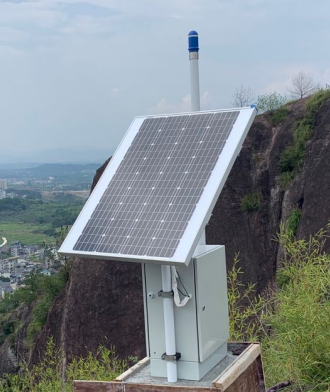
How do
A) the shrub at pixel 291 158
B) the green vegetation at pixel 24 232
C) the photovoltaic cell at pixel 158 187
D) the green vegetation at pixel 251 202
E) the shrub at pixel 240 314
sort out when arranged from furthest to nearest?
the green vegetation at pixel 24 232 → the green vegetation at pixel 251 202 → the shrub at pixel 291 158 → the shrub at pixel 240 314 → the photovoltaic cell at pixel 158 187

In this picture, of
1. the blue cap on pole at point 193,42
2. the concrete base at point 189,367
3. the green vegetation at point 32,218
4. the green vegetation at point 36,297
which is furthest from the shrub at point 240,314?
the green vegetation at point 32,218

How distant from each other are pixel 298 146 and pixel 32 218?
51923 mm

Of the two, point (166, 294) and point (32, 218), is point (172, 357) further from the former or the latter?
point (32, 218)

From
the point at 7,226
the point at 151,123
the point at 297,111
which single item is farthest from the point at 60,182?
the point at 151,123

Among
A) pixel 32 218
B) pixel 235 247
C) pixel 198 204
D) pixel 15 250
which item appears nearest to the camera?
pixel 198 204

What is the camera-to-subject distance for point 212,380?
160 inches

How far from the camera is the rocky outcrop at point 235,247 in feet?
63.1

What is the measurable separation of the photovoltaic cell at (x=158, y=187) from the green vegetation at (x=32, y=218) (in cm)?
4830

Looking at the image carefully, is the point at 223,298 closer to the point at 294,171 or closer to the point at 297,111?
the point at 294,171

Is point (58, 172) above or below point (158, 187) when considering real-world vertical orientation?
above

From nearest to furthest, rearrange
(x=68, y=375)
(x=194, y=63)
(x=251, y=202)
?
(x=194, y=63)
(x=68, y=375)
(x=251, y=202)

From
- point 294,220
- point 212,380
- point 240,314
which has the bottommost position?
point 240,314

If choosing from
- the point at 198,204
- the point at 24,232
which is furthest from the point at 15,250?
the point at 198,204

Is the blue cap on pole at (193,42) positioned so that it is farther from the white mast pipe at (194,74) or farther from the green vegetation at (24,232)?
the green vegetation at (24,232)
